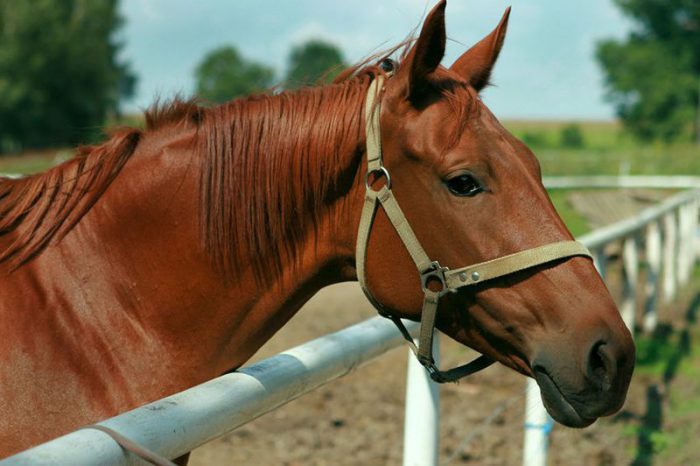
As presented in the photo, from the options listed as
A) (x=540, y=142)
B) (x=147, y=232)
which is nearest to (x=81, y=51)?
(x=540, y=142)

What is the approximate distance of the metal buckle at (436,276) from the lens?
2029mm

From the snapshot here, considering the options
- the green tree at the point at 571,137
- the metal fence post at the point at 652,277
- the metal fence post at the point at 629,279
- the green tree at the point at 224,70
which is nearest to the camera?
the metal fence post at the point at 629,279

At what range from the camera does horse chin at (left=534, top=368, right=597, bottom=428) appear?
6.24 feet

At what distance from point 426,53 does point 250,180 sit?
64 centimetres

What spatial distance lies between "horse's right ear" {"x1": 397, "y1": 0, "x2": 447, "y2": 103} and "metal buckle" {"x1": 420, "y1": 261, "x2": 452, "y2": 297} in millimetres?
492

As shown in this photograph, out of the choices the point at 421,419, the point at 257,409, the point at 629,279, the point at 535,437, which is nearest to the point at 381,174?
the point at 257,409

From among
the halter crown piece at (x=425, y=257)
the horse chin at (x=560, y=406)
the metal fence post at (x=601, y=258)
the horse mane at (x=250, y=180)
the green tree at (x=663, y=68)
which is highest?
the green tree at (x=663, y=68)

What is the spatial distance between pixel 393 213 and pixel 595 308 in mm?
598

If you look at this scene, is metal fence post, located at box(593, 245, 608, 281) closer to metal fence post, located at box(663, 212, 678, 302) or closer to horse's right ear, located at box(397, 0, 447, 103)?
horse's right ear, located at box(397, 0, 447, 103)

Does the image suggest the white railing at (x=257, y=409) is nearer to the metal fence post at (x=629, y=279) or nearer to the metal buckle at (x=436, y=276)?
the metal buckle at (x=436, y=276)

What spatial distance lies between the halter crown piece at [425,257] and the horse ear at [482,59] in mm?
369

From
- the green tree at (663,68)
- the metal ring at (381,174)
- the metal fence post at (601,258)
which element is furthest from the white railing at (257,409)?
the green tree at (663,68)

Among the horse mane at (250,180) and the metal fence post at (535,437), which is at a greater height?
the horse mane at (250,180)

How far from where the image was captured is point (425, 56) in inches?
82.9
